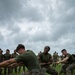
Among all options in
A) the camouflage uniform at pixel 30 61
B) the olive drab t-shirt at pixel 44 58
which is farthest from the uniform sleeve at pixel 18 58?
the olive drab t-shirt at pixel 44 58

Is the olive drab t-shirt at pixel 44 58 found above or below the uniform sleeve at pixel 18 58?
above

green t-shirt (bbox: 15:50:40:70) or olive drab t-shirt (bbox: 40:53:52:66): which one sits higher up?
olive drab t-shirt (bbox: 40:53:52:66)

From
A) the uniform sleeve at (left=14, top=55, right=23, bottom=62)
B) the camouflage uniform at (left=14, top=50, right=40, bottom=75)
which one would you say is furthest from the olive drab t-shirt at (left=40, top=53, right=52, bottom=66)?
the uniform sleeve at (left=14, top=55, right=23, bottom=62)

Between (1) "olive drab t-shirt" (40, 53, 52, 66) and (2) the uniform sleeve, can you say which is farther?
(1) "olive drab t-shirt" (40, 53, 52, 66)

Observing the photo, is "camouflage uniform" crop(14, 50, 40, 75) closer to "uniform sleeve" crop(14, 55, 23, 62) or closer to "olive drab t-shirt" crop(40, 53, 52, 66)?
"uniform sleeve" crop(14, 55, 23, 62)

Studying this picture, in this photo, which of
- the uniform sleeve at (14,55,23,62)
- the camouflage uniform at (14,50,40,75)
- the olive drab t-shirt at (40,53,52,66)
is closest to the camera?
the uniform sleeve at (14,55,23,62)

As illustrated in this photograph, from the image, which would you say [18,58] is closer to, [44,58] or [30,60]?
[30,60]

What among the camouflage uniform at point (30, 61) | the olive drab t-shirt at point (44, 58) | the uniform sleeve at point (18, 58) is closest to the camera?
the uniform sleeve at point (18, 58)

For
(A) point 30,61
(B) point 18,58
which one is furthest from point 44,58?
(B) point 18,58

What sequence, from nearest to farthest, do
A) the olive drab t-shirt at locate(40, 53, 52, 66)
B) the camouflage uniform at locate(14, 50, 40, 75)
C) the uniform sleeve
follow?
the uniform sleeve, the camouflage uniform at locate(14, 50, 40, 75), the olive drab t-shirt at locate(40, 53, 52, 66)

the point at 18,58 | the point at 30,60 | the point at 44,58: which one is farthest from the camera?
the point at 44,58

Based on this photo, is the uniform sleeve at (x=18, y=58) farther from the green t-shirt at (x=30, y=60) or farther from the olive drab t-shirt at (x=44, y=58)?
the olive drab t-shirt at (x=44, y=58)

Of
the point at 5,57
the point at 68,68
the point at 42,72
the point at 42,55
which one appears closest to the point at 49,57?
the point at 42,55

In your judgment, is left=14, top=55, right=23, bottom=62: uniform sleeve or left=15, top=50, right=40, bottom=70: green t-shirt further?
left=15, top=50, right=40, bottom=70: green t-shirt
